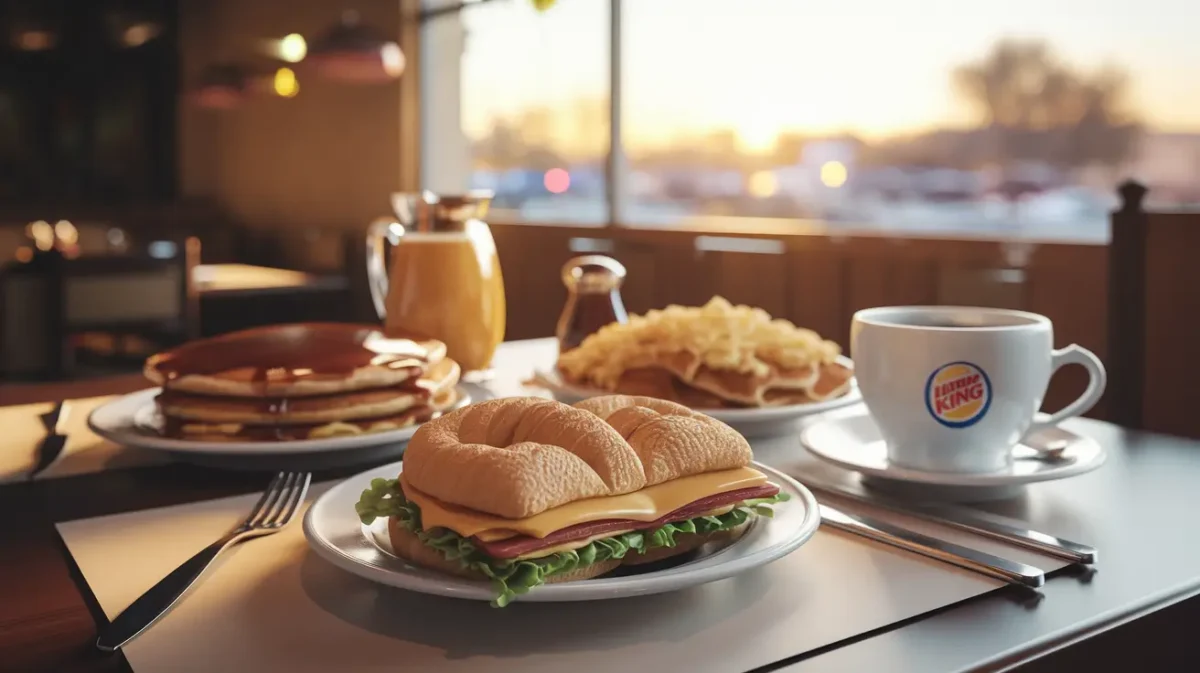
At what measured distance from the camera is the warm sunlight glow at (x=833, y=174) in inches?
163

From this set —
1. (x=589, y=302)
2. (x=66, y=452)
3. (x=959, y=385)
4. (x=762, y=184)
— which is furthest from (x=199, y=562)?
(x=762, y=184)

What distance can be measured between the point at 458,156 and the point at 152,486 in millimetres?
5578

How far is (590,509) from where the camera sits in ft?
1.79

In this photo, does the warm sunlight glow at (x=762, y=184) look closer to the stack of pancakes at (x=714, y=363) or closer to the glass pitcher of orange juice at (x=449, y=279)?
the glass pitcher of orange juice at (x=449, y=279)

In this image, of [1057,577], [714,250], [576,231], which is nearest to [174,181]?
[576,231]

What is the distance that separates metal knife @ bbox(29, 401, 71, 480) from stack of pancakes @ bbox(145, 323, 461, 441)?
0.33 ft

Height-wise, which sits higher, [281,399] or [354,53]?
[354,53]

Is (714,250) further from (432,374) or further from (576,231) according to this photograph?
(432,374)

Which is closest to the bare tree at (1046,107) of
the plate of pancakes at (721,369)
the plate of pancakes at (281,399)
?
the plate of pancakes at (721,369)

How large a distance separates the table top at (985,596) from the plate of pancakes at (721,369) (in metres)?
0.05

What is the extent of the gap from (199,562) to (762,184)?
4.01m

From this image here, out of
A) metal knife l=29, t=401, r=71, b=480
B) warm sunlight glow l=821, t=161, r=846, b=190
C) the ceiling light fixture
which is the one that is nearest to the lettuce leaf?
metal knife l=29, t=401, r=71, b=480

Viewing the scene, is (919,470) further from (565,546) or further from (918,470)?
(565,546)

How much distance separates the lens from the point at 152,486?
0.87m
